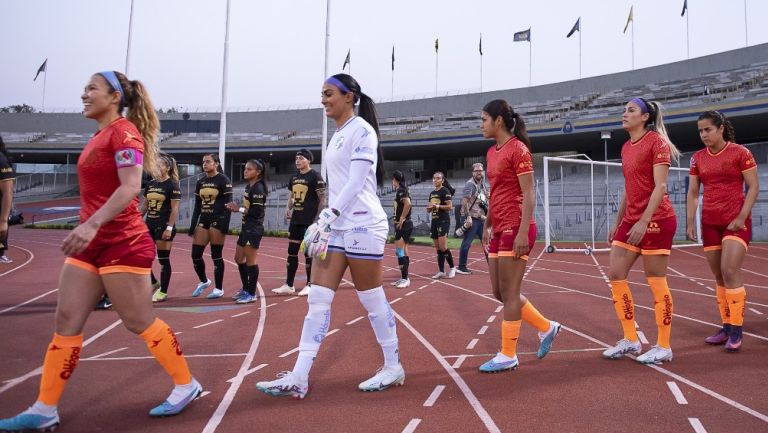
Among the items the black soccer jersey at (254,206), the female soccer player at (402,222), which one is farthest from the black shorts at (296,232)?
the female soccer player at (402,222)

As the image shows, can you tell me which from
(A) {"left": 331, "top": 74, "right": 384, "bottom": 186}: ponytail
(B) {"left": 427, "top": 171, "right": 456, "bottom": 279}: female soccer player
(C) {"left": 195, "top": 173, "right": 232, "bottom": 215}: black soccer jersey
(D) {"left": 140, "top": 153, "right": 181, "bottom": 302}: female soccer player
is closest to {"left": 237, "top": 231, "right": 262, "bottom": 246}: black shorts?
(C) {"left": 195, "top": 173, "right": 232, "bottom": 215}: black soccer jersey

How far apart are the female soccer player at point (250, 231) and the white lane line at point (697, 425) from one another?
18.3ft

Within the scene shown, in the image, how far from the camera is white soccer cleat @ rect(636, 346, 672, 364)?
4031 millimetres

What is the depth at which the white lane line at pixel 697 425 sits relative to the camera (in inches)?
108

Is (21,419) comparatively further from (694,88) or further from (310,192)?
(694,88)

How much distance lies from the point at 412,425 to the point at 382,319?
0.79 meters

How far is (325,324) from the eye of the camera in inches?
131

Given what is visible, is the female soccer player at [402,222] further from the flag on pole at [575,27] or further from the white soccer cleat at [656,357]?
the flag on pole at [575,27]

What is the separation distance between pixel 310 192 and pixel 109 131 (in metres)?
4.89

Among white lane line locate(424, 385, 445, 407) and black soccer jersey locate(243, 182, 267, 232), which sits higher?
black soccer jersey locate(243, 182, 267, 232)

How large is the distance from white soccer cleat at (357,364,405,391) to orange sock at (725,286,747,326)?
3041 millimetres

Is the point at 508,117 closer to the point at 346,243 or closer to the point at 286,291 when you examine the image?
the point at 346,243

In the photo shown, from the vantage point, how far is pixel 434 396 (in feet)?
10.9

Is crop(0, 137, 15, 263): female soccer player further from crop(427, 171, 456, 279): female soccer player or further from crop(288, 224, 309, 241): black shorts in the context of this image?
crop(427, 171, 456, 279): female soccer player
